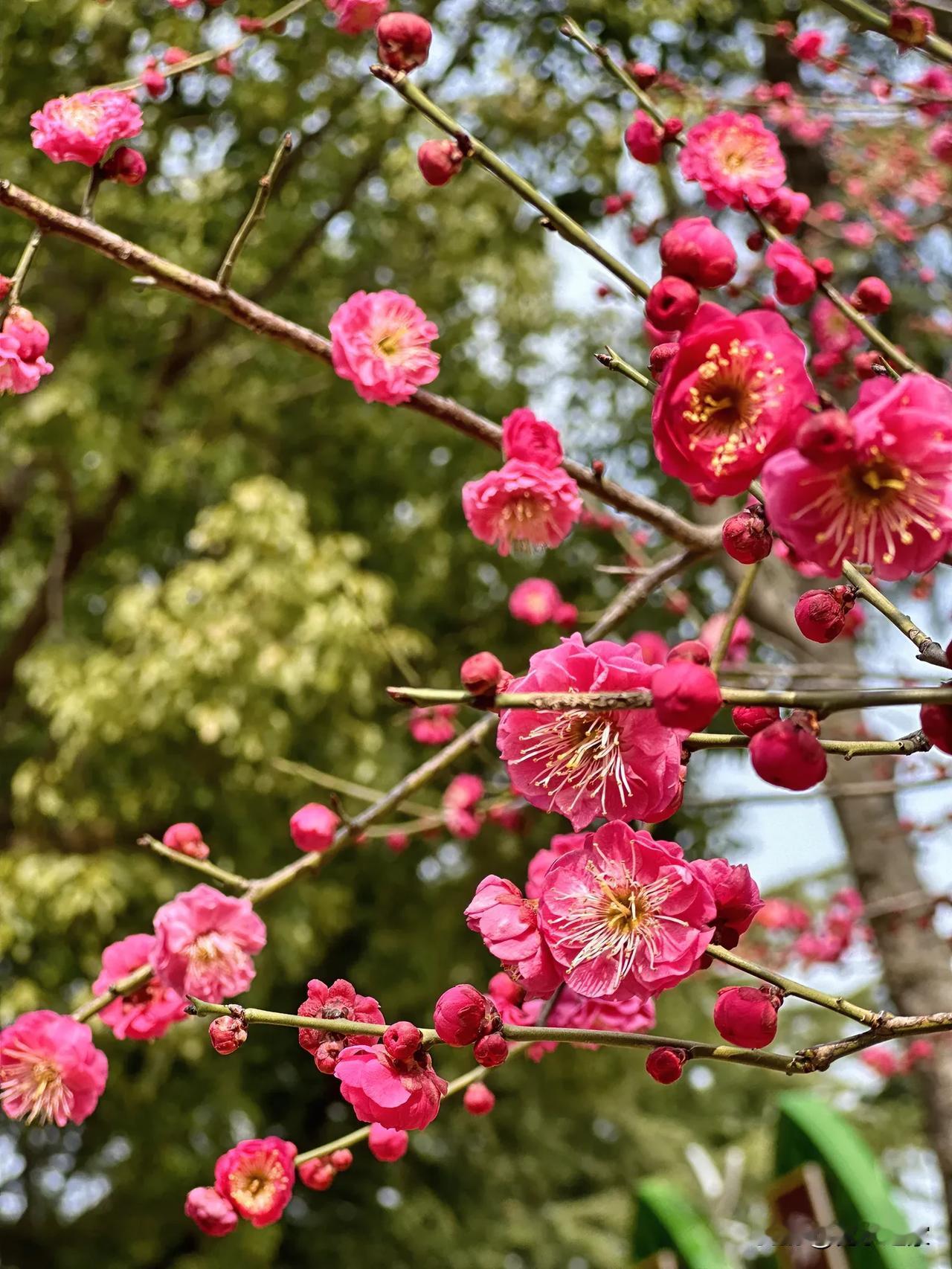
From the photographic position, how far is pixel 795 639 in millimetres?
3041

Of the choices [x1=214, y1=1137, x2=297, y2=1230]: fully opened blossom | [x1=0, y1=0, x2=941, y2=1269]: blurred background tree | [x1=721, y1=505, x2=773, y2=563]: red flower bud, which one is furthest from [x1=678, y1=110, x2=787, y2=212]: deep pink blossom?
[x1=0, y1=0, x2=941, y2=1269]: blurred background tree

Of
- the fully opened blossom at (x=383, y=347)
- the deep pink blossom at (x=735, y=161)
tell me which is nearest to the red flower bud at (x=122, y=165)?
the fully opened blossom at (x=383, y=347)

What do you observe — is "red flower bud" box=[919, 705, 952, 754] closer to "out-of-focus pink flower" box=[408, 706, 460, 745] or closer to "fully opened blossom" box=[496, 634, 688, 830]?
"fully opened blossom" box=[496, 634, 688, 830]

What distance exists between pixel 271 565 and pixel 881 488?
3.13 metres

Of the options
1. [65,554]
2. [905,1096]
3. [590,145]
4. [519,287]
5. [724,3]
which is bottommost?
[905,1096]

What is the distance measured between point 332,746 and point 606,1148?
4598 millimetres

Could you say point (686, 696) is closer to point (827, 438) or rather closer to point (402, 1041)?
point (827, 438)

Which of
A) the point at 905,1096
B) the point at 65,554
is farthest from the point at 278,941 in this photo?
the point at 905,1096

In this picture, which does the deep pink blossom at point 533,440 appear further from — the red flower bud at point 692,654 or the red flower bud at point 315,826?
the red flower bud at point 692,654

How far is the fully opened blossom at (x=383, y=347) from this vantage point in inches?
47.5

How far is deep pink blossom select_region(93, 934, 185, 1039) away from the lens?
1181 mm

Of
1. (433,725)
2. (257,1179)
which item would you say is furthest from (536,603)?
(257,1179)

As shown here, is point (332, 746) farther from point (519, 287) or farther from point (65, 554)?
point (519, 287)

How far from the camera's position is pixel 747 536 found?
679mm
